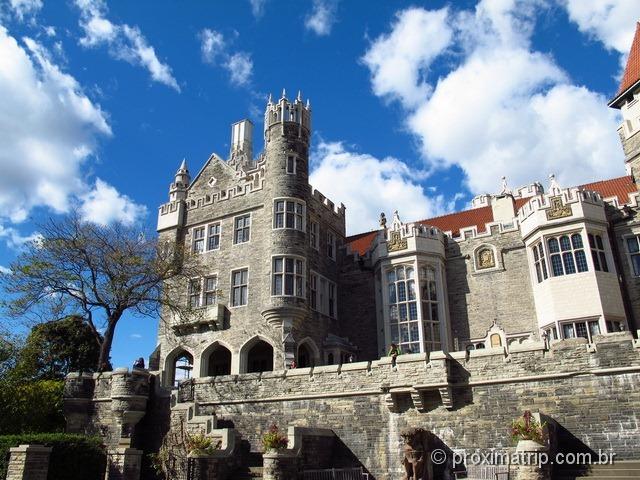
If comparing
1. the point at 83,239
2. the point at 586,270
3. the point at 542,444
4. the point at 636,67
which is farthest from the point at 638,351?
the point at 83,239

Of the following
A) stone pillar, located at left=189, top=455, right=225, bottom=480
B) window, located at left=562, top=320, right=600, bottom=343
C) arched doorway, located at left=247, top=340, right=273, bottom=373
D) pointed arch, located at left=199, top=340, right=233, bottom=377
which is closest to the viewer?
stone pillar, located at left=189, top=455, right=225, bottom=480

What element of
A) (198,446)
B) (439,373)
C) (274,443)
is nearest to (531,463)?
(439,373)

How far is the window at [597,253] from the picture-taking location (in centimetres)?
2322

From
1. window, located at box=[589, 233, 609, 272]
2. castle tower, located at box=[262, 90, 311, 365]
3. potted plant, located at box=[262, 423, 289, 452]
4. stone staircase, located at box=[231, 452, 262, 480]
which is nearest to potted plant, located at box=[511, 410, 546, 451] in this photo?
potted plant, located at box=[262, 423, 289, 452]

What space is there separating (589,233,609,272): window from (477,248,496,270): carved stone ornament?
4.54 m

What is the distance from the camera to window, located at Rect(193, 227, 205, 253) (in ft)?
98.1

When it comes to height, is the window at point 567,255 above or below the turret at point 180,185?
below

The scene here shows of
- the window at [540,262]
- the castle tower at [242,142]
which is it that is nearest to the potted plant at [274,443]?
the window at [540,262]

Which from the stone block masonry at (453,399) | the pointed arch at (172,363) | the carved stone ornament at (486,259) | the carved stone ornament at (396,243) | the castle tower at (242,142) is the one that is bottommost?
the stone block masonry at (453,399)

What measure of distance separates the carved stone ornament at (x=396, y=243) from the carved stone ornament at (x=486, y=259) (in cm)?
379

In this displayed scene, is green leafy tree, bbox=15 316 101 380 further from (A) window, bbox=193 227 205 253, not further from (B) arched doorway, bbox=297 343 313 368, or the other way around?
(B) arched doorway, bbox=297 343 313 368

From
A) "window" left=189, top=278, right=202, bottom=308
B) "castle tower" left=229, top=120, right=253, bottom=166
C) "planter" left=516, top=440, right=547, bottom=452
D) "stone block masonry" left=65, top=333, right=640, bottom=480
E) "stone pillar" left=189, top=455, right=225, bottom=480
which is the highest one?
"castle tower" left=229, top=120, right=253, bottom=166

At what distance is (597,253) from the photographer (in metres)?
23.5

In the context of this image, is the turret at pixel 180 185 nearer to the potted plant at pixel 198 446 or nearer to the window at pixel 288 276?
the window at pixel 288 276
